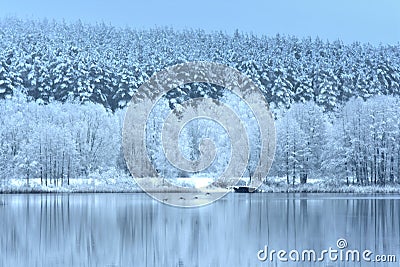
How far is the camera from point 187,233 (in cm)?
2906

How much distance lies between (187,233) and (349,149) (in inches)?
1463

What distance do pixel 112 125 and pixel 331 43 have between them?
249 feet

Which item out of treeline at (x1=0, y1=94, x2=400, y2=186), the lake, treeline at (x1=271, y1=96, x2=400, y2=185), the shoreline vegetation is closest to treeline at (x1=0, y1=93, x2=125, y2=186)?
treeline at (x1=0, y1=94, x2=400, y2=186)

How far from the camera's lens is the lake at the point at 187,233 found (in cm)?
2281

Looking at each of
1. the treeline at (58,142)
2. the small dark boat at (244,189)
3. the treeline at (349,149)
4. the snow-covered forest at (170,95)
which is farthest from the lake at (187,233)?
the treeline at (58,142)

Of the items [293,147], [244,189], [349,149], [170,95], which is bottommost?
[244,189]

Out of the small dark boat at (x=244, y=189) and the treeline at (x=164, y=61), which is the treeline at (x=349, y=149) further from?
the treeline at (x=164, y=61)

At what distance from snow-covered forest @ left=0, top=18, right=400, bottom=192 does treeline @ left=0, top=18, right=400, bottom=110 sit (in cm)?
22

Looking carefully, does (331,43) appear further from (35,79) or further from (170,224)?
(170,224)

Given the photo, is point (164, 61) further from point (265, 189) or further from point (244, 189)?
point (244, 189)

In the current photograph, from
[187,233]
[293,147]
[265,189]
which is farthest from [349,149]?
[187,233]

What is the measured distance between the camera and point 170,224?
32.4 metres

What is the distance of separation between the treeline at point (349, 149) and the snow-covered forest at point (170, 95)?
107mm

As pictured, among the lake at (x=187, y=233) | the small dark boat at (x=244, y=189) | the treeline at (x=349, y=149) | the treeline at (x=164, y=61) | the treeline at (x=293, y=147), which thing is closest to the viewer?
the lake at (x=187, y=233)
